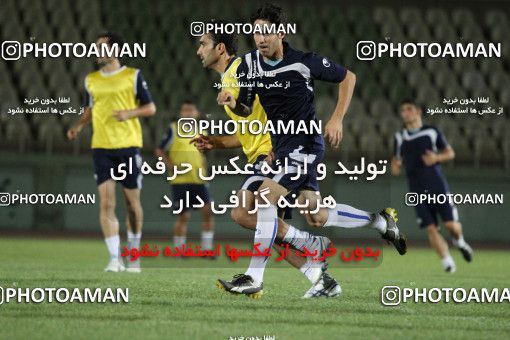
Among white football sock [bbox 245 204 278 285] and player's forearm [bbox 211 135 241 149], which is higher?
player's forearm [bbox 211 135 241 149]

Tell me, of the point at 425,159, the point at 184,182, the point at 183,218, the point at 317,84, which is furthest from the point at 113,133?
the point at 317,84

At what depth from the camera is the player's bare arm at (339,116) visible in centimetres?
712

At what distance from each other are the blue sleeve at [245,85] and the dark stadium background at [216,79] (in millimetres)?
6605

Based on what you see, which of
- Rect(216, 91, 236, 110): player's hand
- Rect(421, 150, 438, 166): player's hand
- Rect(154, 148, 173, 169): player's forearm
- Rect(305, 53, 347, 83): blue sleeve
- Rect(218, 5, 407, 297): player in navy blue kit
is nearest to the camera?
Rect(216, 91, 236, 110): player's hand

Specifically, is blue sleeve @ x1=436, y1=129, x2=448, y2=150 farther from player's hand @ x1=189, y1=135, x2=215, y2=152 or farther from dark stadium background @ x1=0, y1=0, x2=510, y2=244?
player's hand @ x1=189, y1=135, x2=215, y2=152

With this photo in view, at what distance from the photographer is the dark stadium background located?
53.7 feet

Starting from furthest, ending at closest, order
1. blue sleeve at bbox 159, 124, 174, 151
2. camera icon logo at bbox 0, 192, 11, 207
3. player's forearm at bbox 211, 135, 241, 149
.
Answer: blue sleeve at bbox 159, 124, 174, 151
camera icon logo at bbox 0, 192, 11, 207
player's forearm at bbox 211, 135, 241, 149

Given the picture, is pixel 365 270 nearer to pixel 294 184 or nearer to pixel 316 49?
pixel 294 184

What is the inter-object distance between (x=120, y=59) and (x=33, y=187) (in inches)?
280

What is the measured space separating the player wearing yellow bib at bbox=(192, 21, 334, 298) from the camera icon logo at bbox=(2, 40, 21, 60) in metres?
1.93

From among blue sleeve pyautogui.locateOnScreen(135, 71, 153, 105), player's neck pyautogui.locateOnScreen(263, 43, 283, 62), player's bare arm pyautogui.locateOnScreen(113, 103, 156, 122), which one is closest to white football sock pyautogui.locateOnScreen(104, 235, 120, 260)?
player's bare arm pyautogui.locateOnScreen(113, 103, 156, 122)

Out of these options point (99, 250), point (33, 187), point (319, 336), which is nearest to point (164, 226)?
point (99, 250)

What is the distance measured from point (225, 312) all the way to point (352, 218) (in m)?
1.63

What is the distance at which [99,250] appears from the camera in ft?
47.0
